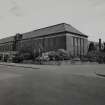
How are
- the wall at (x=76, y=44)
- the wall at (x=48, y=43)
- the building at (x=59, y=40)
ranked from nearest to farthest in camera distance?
the wall at (x=48, y=43) < the building at (x=59, y=40) < the wall at (x=76, y=44)

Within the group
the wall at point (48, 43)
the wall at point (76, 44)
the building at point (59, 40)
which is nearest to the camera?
the wall at point (48, 43)

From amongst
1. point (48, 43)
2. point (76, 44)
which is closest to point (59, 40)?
point (48, 43)

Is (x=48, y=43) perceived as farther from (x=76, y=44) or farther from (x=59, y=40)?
(x=76, y=44)

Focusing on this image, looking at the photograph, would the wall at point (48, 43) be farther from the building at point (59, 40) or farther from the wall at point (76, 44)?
the wall at point (76, 44)

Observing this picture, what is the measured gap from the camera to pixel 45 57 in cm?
4003

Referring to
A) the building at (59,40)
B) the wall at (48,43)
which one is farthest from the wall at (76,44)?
the wall at (48,43)

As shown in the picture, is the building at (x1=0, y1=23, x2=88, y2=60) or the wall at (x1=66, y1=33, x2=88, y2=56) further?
the wall at (x1=66, y1=33, x2=88, y2=56)

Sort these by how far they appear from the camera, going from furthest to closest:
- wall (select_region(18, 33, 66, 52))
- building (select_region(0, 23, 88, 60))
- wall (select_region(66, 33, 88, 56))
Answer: wall (select_region(66, 33, 88, 56))
building (select_region(0, 23, 88, 60))
wall (select_region(18, 33, 66, 52))

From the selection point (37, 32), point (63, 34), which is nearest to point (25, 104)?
point (63, 34)

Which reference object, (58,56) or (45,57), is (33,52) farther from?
(58,56)

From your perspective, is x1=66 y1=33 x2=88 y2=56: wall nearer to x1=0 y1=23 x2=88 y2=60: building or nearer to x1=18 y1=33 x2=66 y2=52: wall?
x1=0 y1=23 x2=88 y2=60: building

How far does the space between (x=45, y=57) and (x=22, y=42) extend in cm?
3908

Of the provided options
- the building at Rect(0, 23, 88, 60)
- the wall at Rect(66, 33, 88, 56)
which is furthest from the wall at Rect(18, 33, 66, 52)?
the wall at Rect(66, 33, 88, 56)

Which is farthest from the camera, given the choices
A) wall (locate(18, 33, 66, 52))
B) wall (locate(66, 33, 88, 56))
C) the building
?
wall (locate(66, 33, 88, 56))
